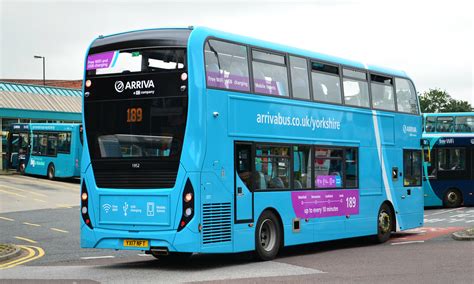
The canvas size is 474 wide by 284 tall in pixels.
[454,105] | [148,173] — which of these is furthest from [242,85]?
[454,105]

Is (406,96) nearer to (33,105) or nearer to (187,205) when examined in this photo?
(187,205)

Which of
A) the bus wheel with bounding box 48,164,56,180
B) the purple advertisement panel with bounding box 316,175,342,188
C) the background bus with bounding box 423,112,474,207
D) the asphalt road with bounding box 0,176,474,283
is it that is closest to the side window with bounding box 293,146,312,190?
the purple advertisement panel with bounding box 316,175,342,188

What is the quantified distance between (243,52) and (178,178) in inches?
113

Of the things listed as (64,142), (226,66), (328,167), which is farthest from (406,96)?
(64,142)

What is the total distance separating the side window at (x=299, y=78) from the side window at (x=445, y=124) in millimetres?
21501

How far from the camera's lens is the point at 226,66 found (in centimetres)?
1362

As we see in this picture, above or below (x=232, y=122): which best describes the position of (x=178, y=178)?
below

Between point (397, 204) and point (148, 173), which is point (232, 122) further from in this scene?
point (397, 204)

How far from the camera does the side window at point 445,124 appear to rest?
117 feet

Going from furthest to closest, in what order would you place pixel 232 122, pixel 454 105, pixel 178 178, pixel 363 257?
pixel 454 105 < pixel 363 257 < pixel 232 122 < pixel 178 178

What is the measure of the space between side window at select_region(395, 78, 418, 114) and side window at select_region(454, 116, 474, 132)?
15.7m

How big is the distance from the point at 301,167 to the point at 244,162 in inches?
81.7

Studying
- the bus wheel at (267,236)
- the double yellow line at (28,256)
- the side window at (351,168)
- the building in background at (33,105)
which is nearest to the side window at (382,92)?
the side window at (351,168)

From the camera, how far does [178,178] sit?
42.1 feet
